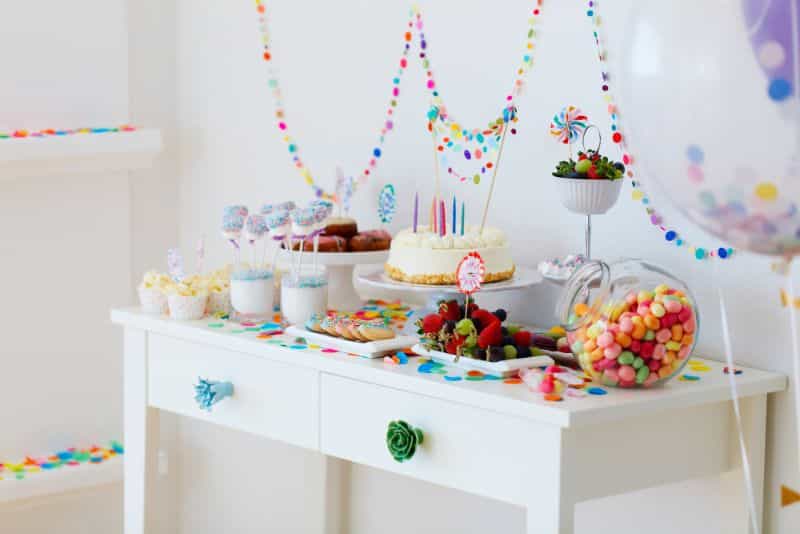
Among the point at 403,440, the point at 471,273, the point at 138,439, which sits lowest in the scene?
the point at 138,439

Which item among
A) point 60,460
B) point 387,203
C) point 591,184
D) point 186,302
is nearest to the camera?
point 591,184

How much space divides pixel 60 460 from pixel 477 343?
4.23 feet

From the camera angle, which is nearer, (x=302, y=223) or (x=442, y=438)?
(x=442, y=438)

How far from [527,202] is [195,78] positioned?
94 cm

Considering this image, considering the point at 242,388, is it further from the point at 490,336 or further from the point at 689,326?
the point at 689,326

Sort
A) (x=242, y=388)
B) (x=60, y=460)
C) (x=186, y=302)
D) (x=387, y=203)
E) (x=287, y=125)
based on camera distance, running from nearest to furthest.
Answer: (x=242, y=388), (x=186, y=302), (x=387, y=203), (x=287, y=125), (x=60, y=460)

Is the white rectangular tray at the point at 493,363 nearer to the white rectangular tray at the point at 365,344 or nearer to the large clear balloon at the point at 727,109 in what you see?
the white rectangular tray at the point at 365,344

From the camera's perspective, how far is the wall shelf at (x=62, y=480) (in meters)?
2.62

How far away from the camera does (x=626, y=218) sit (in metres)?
2.01

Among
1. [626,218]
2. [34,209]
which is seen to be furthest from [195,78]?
[626,218]

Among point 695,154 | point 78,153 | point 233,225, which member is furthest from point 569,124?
point 78,153

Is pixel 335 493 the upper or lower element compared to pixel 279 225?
lower

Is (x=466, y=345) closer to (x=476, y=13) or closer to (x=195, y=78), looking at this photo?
(x=476, y=13)

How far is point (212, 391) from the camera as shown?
2047mm
